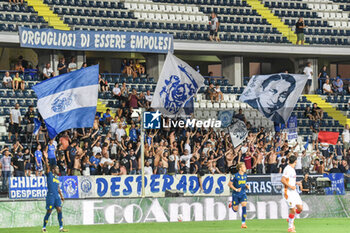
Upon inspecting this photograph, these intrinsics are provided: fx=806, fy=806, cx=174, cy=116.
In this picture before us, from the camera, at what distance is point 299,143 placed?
37.2 meters

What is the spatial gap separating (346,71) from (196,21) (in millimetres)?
12651

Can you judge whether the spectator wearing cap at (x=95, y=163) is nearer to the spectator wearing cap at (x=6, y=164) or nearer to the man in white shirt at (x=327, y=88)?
the spectator wearing cap at (x=6, y=164)

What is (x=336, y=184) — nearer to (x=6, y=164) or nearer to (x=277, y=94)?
(x=277, y=94)

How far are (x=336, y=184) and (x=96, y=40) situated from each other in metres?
12.7

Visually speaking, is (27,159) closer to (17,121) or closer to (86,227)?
(17,121)

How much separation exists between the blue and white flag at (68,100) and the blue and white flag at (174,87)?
8.85 ft

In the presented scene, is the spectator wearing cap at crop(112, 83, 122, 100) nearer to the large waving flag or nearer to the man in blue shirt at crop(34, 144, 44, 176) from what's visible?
the man in blue shirt at crop(34, 144, 44, 176)

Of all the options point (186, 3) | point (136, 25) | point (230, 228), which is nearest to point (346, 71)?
point (186, 3)

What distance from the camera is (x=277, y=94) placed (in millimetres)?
30750

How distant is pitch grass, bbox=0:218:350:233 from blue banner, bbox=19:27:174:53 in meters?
13.5

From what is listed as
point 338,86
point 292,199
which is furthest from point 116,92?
point 292,199

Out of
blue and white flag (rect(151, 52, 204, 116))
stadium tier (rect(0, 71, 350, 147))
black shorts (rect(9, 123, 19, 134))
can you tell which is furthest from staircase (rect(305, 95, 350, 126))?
black shorts (rect(9, 123, 19, 134))

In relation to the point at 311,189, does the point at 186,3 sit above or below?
above

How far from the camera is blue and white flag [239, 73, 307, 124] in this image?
30.5 m
